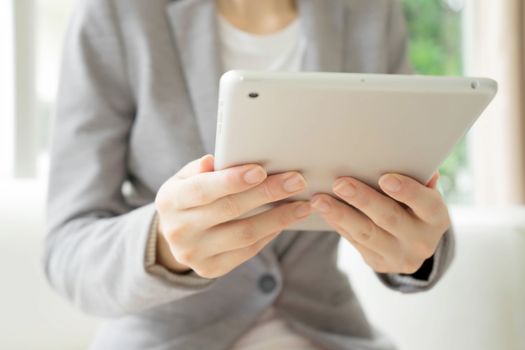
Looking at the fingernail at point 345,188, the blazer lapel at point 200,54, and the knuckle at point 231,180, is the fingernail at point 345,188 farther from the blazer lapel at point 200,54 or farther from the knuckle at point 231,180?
the blazer lapel at point 200,54

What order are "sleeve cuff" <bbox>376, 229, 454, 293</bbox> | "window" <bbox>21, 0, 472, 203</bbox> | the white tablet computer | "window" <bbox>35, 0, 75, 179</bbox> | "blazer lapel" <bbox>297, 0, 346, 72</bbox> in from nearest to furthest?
the white tablet computer
"sleeve cuff" <bbox>376, 229, 454, 293</bbox>
"blazer lapel" <bbox>297, 0, 346, 72</bbox>
"window" <bbox>35, 0, 75, 179</bbox>
"window" <bbox>21, 0, 472, 203</bbox>

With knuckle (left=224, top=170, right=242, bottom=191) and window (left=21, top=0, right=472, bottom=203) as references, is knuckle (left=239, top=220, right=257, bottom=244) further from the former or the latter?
window (left=21, top=0, right=472, bottom=203)

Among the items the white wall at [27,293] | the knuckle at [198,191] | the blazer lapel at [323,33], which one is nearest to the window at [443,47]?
the blazer lapel at [323,33]

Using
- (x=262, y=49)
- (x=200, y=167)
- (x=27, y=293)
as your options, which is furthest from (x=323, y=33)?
(x=27, y=293)

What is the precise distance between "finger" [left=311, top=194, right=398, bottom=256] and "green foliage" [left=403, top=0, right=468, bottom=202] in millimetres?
1886

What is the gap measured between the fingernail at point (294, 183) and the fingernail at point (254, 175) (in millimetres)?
27

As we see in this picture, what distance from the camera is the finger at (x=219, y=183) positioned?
1.76 ft

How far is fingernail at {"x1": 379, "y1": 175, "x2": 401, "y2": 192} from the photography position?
0.58 meters

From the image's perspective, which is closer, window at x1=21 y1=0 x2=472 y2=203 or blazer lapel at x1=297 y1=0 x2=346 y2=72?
blazer lapel at x1=297 y1=0 x2=346 y2=72

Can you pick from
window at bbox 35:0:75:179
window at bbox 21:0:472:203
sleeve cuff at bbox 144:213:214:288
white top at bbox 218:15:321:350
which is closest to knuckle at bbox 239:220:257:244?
sleeve cuff at bbox 144:213:214:288

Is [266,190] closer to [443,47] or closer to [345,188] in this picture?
[345,188]

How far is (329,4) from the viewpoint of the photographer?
3.17 ft

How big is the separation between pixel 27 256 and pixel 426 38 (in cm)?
186

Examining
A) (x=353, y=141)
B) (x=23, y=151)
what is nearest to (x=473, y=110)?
(x=353, y=141)
